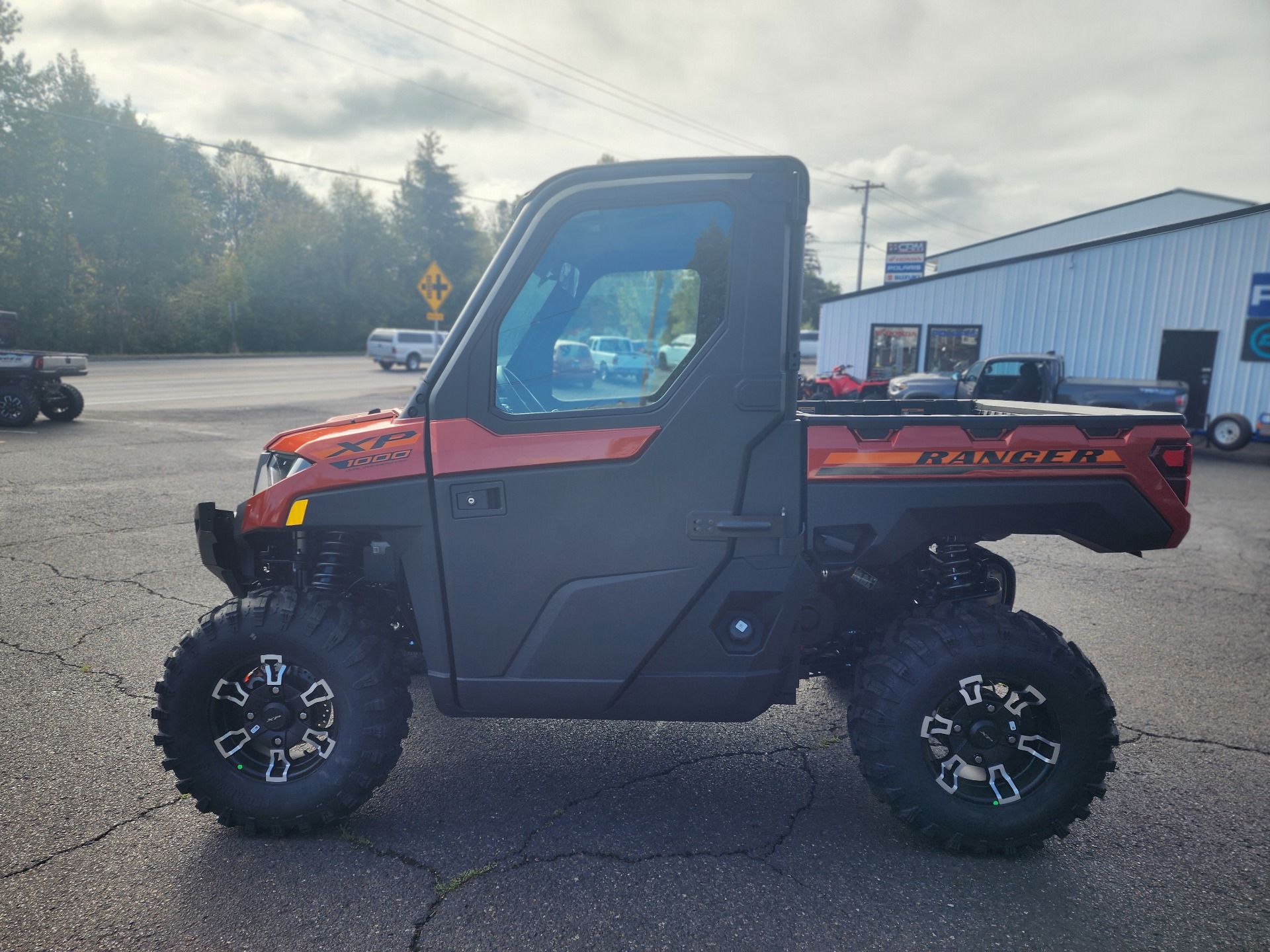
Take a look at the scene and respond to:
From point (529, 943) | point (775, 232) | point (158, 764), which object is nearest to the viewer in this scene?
point (529, 943)

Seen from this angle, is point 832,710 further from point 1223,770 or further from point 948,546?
point 1223,770

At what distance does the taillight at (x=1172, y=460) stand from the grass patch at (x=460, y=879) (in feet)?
9.26

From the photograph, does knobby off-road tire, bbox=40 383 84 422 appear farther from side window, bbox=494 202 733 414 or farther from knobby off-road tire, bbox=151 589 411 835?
side window, bbox=494 202 733 414

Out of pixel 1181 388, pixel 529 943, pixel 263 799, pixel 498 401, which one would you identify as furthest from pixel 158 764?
pixel 1181 388

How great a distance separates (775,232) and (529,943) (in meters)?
2.42

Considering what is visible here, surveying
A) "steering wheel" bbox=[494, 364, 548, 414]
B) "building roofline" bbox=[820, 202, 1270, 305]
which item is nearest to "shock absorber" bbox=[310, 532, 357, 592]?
"steering wheel" bbox=[494, 364, 548, 414]

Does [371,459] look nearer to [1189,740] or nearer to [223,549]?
[223,549]

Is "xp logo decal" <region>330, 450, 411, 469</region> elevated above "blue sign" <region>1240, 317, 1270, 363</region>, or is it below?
below

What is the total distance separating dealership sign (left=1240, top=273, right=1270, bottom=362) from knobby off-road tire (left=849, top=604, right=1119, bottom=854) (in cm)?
1787

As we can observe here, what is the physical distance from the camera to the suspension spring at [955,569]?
295 centimetres

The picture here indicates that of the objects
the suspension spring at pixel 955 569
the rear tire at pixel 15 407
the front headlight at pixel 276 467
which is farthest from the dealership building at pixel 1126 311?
the rear tire at pixel 15 407

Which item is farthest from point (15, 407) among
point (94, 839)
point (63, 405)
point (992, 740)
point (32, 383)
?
point (992, 740)

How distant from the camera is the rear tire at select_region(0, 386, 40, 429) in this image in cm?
1327

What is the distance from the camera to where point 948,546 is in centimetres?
295
